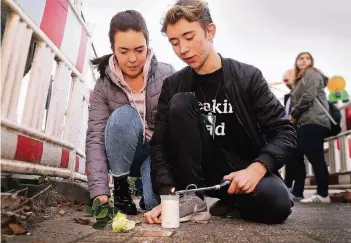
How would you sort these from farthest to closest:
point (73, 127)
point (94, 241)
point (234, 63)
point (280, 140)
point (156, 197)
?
→ point (73, 127)
point (156, 197)
point (234, 63)
point (280, 140)
point (94, 241)

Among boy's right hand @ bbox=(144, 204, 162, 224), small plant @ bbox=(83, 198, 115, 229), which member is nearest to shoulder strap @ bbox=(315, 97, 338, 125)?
boy's right hand @ bbox=(144, 204, 162, 224)

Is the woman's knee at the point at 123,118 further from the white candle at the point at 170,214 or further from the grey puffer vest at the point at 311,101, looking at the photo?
the grey puffer vest at the point at 311,101

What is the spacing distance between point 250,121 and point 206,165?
0.41m

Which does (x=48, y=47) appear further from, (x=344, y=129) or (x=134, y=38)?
(x=344, y=129)

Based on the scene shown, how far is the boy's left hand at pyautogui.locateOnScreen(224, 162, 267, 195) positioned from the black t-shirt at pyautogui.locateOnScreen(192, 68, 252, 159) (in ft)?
0.98

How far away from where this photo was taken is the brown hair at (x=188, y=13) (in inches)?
84.7

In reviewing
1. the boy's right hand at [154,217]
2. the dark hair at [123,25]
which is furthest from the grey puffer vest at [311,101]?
the boy's right hand at [154,217]

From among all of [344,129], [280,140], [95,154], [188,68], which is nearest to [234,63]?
[188,68]

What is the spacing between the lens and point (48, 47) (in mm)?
2395

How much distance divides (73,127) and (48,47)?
0.95 metres

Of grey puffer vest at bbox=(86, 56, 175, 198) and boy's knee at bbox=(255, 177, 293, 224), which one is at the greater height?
grey puffer vest at bbox=(86, 56, 175, 198)

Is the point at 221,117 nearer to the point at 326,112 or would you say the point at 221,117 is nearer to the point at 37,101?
the point at 37,101

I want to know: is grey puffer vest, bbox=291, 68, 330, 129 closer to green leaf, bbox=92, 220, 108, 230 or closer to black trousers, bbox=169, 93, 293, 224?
black trousers, bbox=169, 93, 293, 224

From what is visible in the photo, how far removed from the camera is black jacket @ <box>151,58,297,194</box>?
6.61 ft
